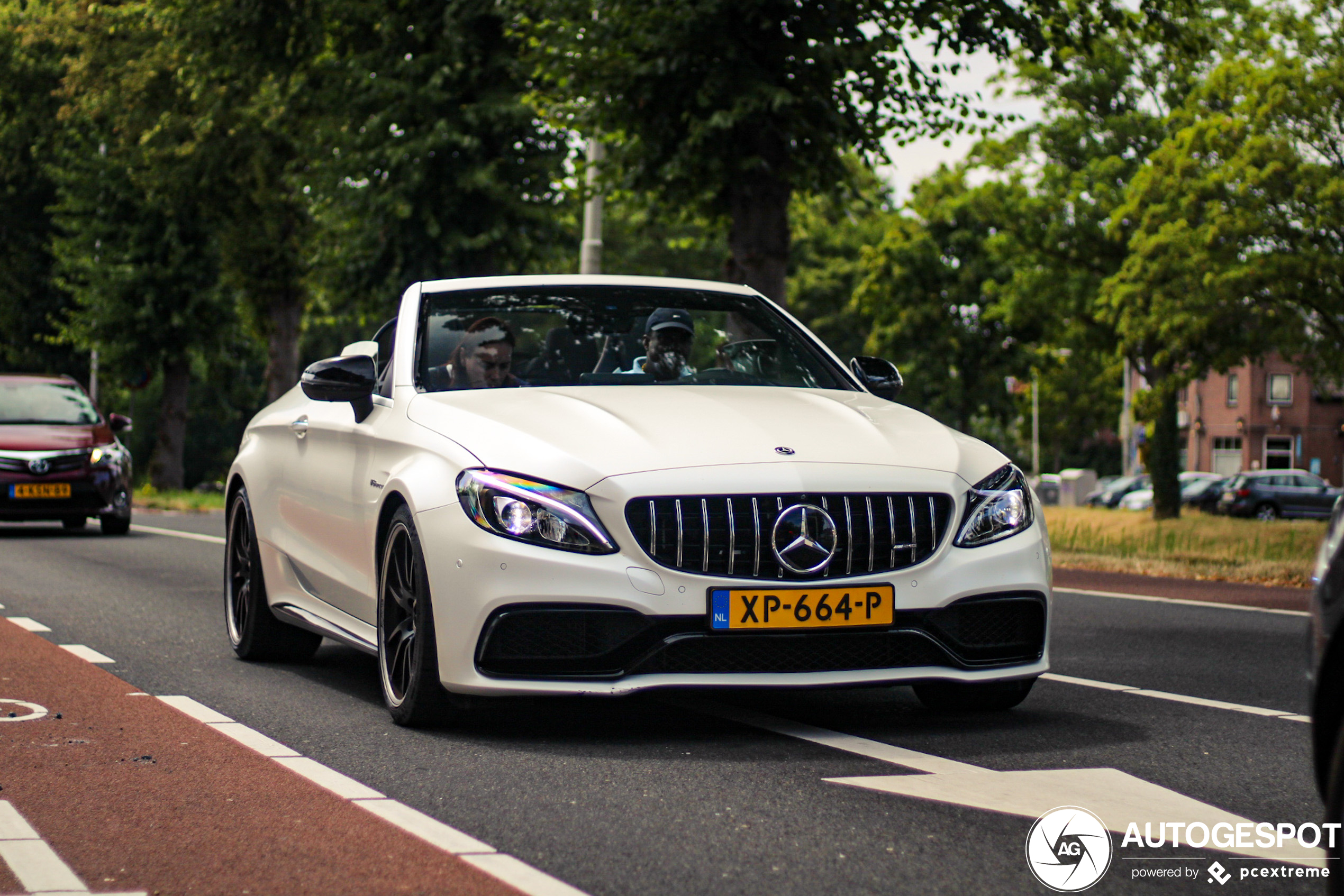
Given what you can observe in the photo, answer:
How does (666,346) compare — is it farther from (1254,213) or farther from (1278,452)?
(1278,452)

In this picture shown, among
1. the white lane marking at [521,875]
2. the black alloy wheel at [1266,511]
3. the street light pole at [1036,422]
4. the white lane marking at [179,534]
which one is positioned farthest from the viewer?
the street light pole at [1036,422]

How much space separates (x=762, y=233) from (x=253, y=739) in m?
13.1

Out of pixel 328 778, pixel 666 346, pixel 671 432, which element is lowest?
pixel 328 778

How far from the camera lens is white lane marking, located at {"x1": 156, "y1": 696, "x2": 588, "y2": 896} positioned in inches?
154

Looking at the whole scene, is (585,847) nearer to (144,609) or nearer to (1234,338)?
(144,609)

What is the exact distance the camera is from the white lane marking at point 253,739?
559cm

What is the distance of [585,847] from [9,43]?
38.1m

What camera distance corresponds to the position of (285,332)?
35906mm

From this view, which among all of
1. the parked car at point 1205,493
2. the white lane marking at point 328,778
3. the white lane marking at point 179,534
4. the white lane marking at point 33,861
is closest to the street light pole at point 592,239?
the white lane marking at point 179,534

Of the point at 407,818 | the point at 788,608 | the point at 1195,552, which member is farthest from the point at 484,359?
the point at 1195,552

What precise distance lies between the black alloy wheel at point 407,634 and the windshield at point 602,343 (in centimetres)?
84

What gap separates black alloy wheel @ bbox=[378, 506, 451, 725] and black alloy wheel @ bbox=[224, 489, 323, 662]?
1855 millimetres

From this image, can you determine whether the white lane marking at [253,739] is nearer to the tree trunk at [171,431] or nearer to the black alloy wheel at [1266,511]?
the tree trunk at [171,431]

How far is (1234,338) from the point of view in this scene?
29641 millimetres
